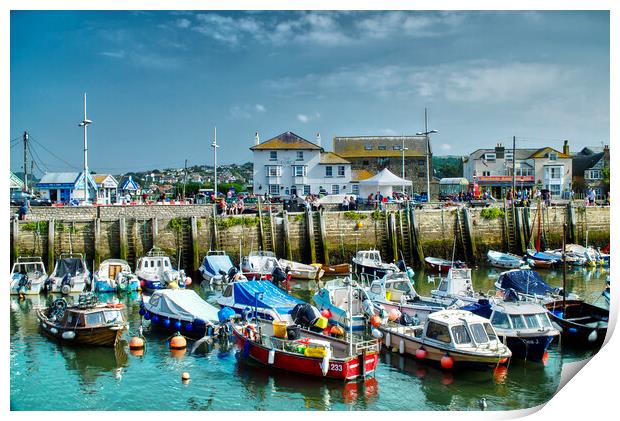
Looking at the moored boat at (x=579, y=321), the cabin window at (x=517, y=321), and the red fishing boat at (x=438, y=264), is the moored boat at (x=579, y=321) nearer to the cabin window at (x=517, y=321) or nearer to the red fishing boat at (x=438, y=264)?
the cabin window at (x=517, y=321)

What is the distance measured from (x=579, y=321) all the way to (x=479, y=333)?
501 cm

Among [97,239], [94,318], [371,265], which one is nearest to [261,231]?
[371,265]

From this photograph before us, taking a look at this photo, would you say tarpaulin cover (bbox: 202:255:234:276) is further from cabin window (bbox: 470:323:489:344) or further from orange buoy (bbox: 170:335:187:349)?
cabin window (bbox: 470:323:489:344)

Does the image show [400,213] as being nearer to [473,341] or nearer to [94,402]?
[473,341]

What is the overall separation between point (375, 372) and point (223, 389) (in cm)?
407

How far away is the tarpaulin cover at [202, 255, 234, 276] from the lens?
30891mm

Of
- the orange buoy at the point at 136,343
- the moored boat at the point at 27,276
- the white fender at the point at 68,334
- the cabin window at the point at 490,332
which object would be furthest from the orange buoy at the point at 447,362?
the moored boat at the point at 27,276

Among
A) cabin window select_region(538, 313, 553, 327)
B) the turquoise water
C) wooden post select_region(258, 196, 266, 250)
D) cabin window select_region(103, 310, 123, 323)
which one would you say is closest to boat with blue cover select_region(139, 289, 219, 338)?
the turquoise water

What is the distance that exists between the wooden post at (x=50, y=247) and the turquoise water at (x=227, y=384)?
11849 mm

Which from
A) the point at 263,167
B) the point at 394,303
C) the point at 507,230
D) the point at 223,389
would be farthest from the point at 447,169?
the point at 223,389

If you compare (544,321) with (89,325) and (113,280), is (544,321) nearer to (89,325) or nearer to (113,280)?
(89,325)

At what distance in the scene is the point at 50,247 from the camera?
Answer: 102 feet

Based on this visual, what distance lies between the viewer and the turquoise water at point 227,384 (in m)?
15.1

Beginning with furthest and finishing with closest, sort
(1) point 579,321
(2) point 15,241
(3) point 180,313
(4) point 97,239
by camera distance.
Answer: (4) point 97,239 → (2) point 15,241 → (3) point 180,313 → (1) point 579,321
